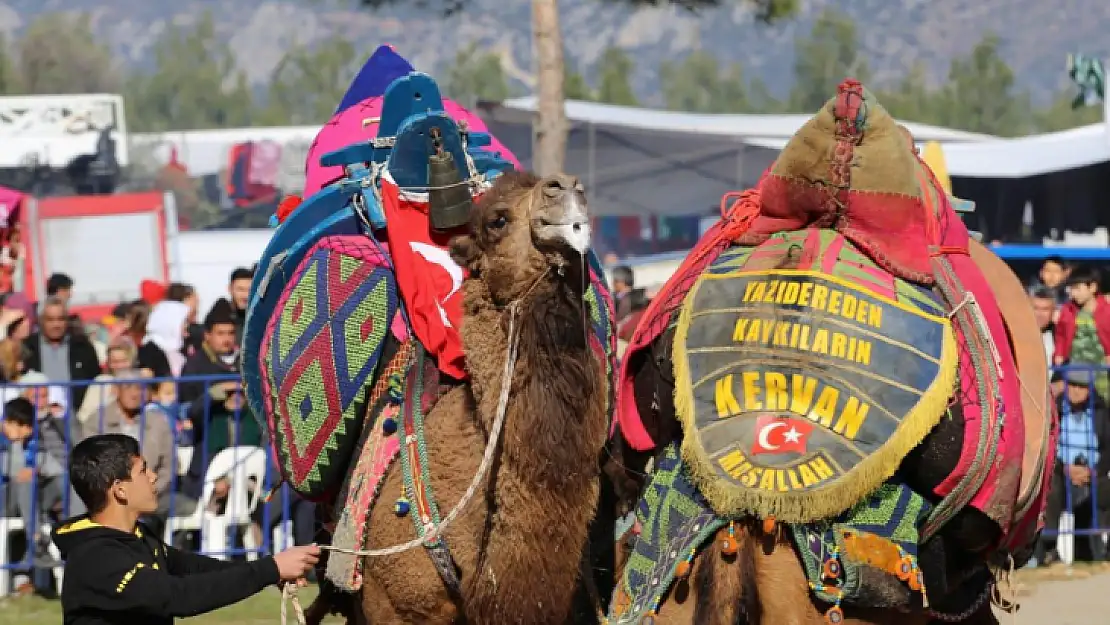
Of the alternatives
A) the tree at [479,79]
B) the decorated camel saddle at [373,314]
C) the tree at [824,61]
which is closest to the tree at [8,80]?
the tree at [479,79]

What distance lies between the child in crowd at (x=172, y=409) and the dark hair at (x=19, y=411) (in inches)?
27.0

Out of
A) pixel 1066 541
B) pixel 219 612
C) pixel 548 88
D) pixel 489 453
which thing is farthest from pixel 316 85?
pixel 489 453

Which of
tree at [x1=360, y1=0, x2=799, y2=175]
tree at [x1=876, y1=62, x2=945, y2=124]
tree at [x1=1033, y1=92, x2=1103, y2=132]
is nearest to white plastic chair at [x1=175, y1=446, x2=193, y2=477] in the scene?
tree at [x1=360, y1=0, x2=799, y2=175]

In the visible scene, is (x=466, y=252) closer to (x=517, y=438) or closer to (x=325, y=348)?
(x=517, y=438)

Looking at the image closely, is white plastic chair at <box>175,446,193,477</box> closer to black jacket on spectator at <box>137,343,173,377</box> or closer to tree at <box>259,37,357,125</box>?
black jacket on spectator at <box>137,343,173,377</box>

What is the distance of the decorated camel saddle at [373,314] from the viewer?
215 inches

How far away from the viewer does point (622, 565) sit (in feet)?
18.5

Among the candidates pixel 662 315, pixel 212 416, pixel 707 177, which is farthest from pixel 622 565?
pixel 707 177

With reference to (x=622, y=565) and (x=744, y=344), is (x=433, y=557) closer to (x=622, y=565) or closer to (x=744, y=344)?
(x=622, y=565)

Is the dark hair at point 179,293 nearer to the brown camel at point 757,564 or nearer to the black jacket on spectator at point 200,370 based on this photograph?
the black jacket on spectator at point 200,370

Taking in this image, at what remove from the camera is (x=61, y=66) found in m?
108

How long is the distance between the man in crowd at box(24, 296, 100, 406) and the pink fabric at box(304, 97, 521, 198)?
14.0ft

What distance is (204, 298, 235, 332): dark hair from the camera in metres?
10.3

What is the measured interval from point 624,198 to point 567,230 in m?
19.7
